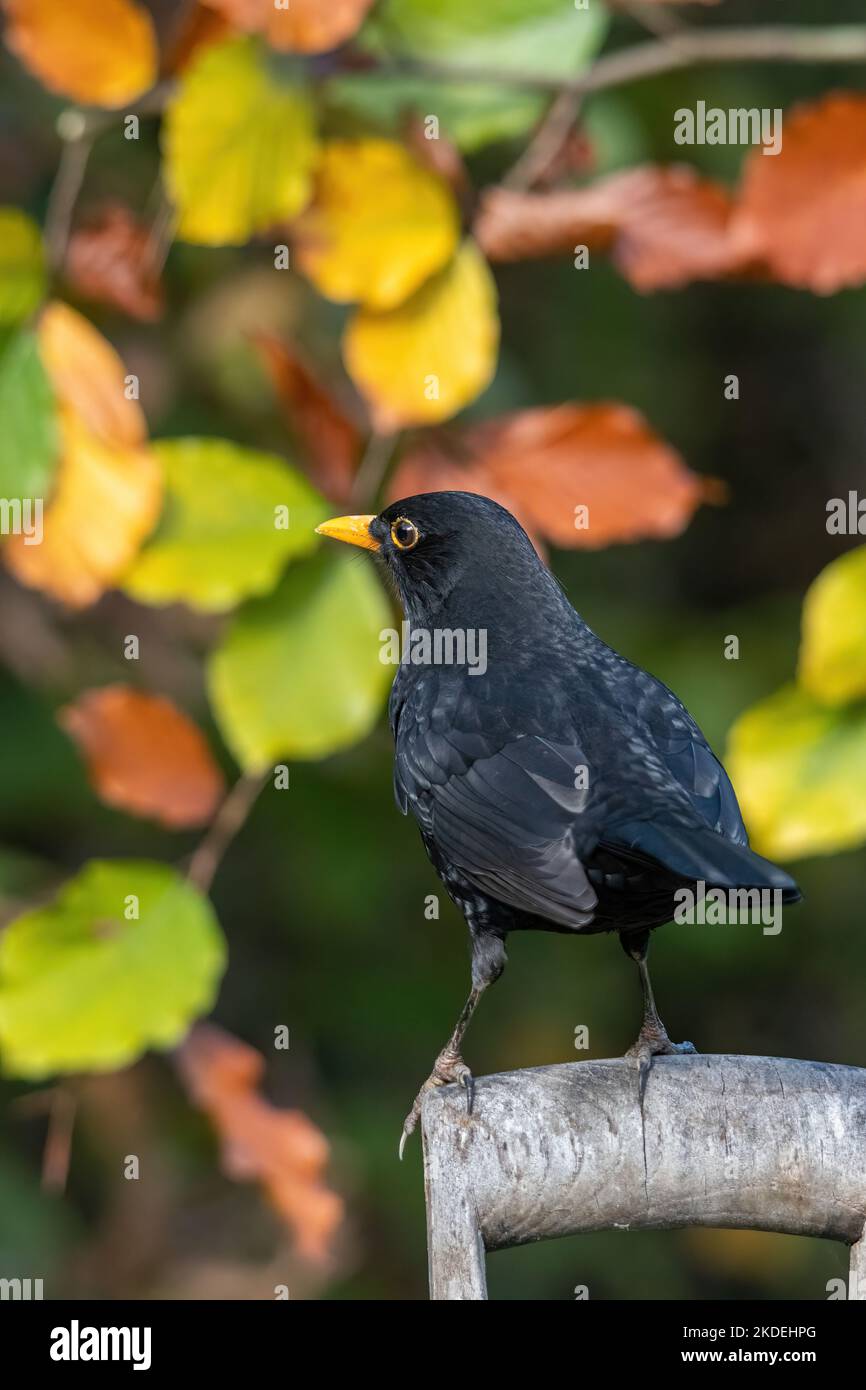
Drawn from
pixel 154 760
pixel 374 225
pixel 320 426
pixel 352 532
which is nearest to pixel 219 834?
pixel 154 760

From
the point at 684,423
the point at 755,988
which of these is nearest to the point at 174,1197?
the point at 755,988

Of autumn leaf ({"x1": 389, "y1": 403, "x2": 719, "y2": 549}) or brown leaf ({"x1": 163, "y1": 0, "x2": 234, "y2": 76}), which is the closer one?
autumn leaf ({"x1": 389, "y1": 403, "x2": 719, "y2": 549})

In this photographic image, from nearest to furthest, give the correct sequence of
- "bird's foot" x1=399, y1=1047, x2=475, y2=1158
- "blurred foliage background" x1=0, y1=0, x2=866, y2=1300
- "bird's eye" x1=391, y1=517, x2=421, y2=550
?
"bird's foot" x1=399, y1=1047, x2=475, y2=1158 → "bird's eye" x1=391, y1=517, x2=421, y2=550 → "blurred foliage background" x1=0, y1=0, x2=866, y2=1300

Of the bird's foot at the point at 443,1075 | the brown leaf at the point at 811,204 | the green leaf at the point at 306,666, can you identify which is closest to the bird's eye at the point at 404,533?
the green leaf at the point at 306,666

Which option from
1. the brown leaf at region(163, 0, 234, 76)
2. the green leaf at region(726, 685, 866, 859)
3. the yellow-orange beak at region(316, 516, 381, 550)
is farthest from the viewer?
the brown leaf at region(163, 0, 234, 76)

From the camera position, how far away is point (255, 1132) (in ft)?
12.5

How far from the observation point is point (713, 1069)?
2256 mm

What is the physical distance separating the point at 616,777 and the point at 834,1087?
0.51 m

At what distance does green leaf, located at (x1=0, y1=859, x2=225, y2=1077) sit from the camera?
327 centimetres

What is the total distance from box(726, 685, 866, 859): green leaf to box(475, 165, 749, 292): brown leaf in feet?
2.97

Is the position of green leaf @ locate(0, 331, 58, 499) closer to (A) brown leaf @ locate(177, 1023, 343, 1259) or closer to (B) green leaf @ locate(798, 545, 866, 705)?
(A) brown leaf @ locate(177, 1023, 343, 1259)

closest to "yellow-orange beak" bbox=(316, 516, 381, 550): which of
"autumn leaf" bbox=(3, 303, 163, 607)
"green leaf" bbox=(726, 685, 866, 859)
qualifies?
"autumn leaf" bbox=(3, 303, 163, 607)

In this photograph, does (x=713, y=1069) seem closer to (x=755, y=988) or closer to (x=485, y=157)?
(x=485, y=157)

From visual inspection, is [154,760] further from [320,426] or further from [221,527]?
[320,426]
